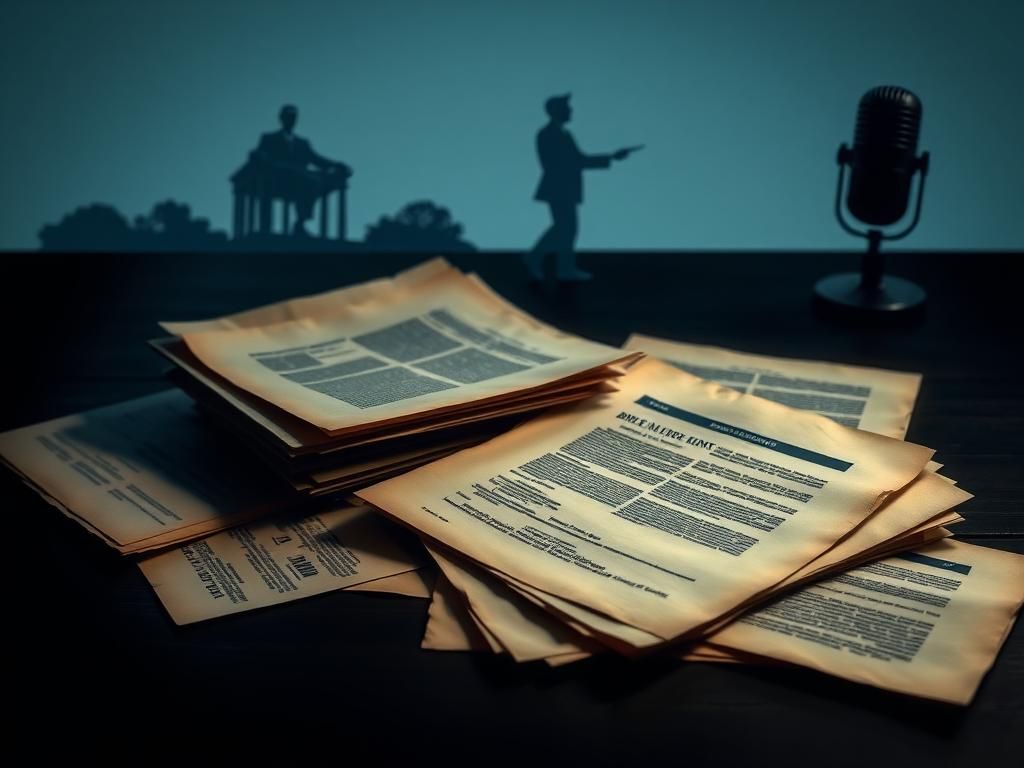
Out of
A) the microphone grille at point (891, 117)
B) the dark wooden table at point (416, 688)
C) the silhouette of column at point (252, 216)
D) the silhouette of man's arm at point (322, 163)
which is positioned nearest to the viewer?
the dark wooden table at point (416, 688)

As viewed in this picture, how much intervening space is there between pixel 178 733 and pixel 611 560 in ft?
0.88

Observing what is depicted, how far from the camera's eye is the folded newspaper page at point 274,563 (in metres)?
0.64

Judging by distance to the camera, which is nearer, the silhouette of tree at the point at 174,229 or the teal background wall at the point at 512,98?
the teal background wall at the point at 512,98

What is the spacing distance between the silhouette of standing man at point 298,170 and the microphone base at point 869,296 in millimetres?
876

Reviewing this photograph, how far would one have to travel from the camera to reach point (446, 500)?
2.32 feet

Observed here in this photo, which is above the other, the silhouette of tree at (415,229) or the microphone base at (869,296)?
the silhouette of tree at (415,229)

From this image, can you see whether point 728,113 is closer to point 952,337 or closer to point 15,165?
point 952,337

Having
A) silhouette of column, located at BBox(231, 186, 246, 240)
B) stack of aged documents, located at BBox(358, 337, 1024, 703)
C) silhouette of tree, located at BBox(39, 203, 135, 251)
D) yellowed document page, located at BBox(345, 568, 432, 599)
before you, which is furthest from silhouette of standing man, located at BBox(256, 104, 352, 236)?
yellowed document page, located at BBox(345, 568, 432, 599)

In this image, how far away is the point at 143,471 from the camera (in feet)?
2.59

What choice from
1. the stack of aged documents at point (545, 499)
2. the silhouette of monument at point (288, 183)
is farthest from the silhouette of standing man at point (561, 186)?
the silhouette of monument at point (288, 183)

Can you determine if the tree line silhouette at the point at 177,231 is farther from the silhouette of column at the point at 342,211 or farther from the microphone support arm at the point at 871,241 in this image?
the microphone support arm at the point at 871,241

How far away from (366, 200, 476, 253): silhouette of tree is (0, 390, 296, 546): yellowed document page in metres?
1.46

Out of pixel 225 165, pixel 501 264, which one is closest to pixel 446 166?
pixel 225 165

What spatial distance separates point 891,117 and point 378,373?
0.68 m
